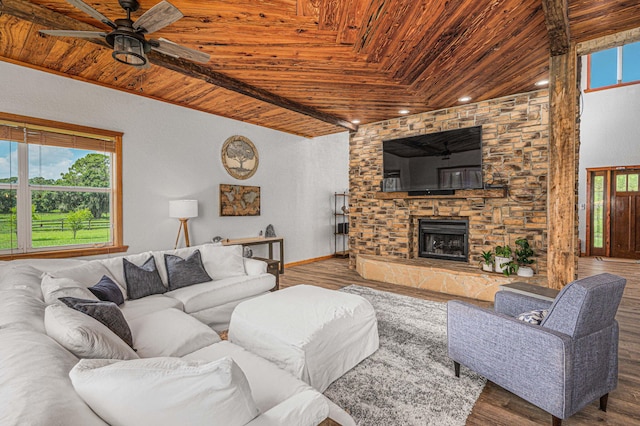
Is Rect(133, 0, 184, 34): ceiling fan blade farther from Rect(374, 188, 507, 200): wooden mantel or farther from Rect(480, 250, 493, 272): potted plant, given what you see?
Rect(480, 250, 493, 272): potted plant

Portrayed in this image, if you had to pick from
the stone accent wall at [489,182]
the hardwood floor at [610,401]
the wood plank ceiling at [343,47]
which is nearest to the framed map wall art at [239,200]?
the wood plank ceiling at [343,47]

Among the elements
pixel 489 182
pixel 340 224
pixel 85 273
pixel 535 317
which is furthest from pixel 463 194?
pixel 85 273

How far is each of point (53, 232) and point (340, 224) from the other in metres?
5.44

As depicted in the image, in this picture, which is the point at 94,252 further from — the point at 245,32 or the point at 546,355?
the point at 546,355

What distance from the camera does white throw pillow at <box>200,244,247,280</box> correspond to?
355 centimetres

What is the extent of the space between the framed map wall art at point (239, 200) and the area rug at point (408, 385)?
3359mm

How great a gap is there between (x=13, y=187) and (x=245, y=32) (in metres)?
3.08

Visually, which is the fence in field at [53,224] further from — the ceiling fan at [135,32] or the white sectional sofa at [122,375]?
the ceiling fan at [135,32]

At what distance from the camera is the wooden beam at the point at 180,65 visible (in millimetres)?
2279

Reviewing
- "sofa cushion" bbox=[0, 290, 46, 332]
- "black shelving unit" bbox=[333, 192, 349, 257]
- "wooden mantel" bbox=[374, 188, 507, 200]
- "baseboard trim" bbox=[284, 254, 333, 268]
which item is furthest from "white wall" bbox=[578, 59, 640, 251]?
"sofa cushion" bbox=[0, 290, 46, 332]

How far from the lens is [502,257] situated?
4152 millimetres

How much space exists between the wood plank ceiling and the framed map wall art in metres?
1.53

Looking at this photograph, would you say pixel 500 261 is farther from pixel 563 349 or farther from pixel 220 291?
pixel 220 291

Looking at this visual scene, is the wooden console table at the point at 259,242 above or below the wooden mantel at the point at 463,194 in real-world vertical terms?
below
